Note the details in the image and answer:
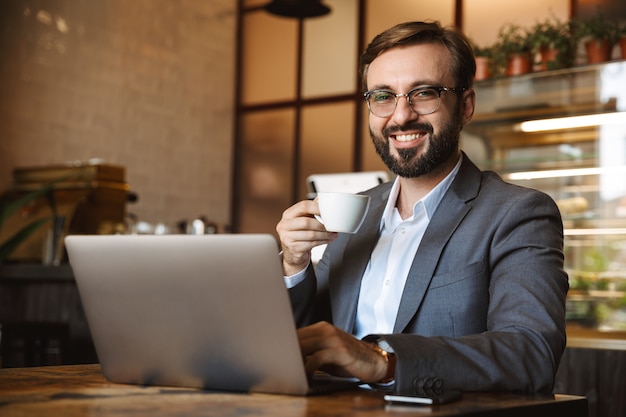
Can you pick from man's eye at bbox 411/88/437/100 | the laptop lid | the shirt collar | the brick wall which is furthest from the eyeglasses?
the brick wall

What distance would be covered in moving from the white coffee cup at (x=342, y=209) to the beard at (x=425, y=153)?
465mm

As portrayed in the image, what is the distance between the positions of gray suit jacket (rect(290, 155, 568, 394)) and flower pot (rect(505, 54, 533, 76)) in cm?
231

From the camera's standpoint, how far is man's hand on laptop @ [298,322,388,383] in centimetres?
→ 118

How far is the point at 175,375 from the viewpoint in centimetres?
123

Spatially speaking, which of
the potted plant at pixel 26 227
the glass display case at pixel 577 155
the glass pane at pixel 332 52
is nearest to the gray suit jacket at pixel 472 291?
the potted plant at pixel 26 227

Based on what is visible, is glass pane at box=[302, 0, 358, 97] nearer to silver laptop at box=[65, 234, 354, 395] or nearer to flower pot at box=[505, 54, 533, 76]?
flower pot at box=[505, 54, 533, 76]

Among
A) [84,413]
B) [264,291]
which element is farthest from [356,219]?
[84,413]

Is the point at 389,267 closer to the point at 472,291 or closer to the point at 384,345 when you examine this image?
the point at 472,291

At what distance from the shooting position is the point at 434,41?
187 centimetres

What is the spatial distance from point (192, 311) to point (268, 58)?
620 centimetres

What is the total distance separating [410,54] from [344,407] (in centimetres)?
102

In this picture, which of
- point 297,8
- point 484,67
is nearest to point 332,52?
point 297,8

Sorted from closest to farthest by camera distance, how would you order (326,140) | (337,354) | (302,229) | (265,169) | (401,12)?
(337,354) < (302,229) < (401,12) < (326,140) < (265,169)

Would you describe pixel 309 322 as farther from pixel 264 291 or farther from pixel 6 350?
pixel 6 350
